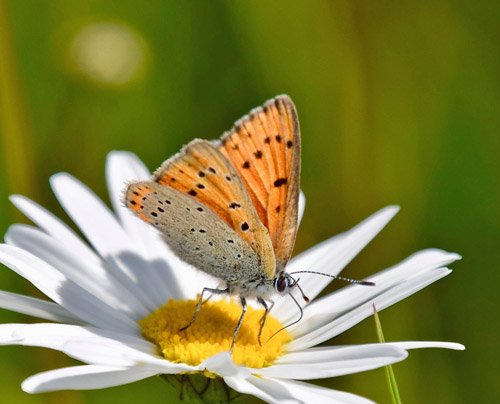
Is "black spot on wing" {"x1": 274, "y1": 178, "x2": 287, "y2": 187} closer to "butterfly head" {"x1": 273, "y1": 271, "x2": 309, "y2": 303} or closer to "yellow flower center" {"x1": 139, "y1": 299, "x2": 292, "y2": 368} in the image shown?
"butterfly head" {"x1": 273, "y1": 271, "x2": 309, "y2": 303}

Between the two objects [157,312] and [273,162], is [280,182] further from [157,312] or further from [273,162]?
[157,312]

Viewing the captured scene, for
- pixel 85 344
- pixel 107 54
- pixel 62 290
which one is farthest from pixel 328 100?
pixel 85 344

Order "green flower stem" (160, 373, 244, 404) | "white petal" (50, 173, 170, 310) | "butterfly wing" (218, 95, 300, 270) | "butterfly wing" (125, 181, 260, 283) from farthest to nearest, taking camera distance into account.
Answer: "white petal" (50, 173, 170, 310), "butterfly wing" (218, 95, 300, 270), "butterfly wing" (125, 181, 260, 283), "green flower stem" (160, 373, 244, 404)

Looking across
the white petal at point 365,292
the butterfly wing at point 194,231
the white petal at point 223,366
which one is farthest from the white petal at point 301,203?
the white petal at point 223,366

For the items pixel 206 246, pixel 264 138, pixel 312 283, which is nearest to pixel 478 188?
pixel 312 283

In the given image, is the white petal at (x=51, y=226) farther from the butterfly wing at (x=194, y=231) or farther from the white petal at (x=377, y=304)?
the white petal at (x=377, y=304)

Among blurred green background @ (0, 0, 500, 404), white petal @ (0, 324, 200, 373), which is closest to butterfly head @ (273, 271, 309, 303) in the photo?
white petal @ (0, 324, 200, 373)
